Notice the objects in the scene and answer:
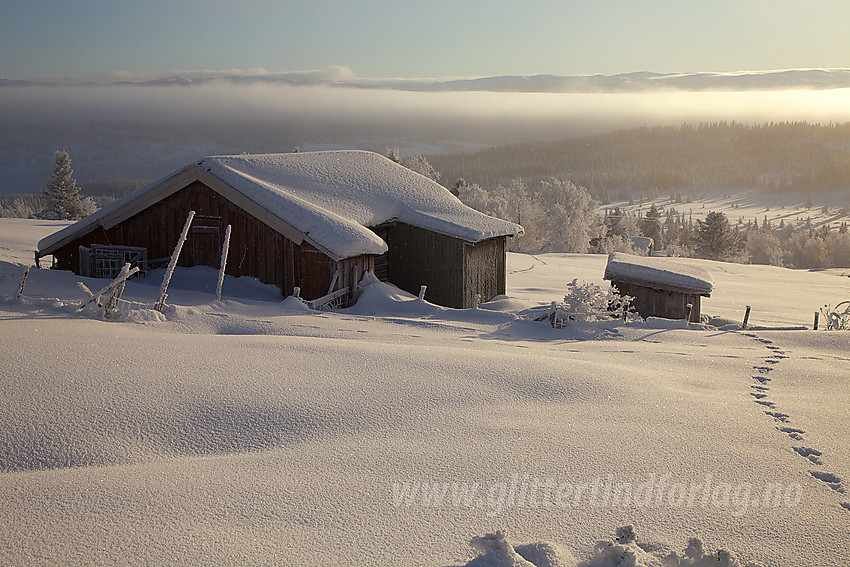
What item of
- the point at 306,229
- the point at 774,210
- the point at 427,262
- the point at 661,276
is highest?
the point at 774,210

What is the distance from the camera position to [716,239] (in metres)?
73.9

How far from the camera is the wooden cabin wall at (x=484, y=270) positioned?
64.7 ft

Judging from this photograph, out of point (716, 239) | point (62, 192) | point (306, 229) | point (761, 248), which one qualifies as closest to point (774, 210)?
point (761, 248)

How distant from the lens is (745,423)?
6801 mm

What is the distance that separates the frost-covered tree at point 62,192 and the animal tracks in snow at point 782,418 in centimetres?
6400

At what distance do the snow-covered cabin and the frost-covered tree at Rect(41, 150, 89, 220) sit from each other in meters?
48.3

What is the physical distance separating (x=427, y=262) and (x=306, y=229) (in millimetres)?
5142

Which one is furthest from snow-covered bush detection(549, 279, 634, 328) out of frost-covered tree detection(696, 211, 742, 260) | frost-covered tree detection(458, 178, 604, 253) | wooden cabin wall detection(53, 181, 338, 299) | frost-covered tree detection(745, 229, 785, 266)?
frost-covered tree detection(745, 229, 785, 266)

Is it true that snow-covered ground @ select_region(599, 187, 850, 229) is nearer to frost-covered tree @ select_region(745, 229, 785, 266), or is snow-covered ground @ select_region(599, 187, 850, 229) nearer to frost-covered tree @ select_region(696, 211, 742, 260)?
frost-covered tree @ select_region(745, 229, 785, 266)

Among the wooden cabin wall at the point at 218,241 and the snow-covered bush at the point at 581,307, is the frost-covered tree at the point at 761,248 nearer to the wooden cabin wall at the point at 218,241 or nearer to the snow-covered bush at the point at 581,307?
the snow-covered bush at the point at 581,307

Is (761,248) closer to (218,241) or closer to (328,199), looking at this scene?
(328,199)

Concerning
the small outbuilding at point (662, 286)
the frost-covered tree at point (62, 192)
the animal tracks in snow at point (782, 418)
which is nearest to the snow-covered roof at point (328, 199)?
the small outbuilding at point (662, 286)

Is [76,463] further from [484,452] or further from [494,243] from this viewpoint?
[494,243]

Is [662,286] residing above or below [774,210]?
below
